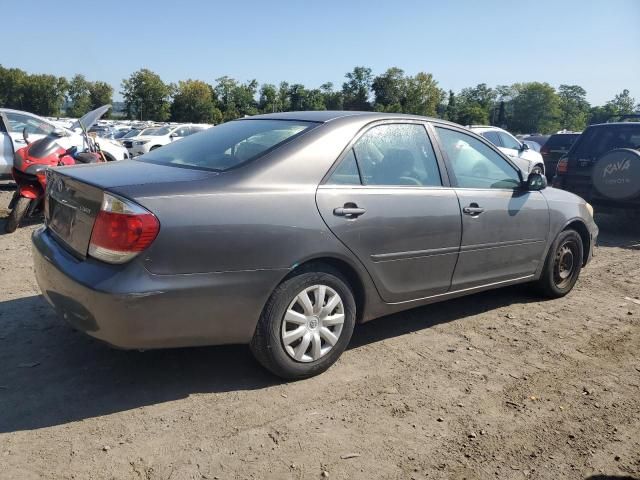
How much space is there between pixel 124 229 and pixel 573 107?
12840 centimetres

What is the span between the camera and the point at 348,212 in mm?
3393

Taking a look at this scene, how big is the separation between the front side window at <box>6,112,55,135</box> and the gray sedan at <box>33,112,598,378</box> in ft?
23.4

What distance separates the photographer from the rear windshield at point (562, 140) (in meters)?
15.6

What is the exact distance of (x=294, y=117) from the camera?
3.95m

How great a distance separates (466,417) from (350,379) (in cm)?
73

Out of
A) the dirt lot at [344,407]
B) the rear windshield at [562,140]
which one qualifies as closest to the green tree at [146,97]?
the rear windshield at [562,140]

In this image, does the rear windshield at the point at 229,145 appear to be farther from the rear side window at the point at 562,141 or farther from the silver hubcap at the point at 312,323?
the rear side window at the point at 562,141

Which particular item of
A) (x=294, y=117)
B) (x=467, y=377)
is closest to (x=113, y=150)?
(x=294, y=117)

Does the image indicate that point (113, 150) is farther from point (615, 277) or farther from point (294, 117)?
point (615, 277)

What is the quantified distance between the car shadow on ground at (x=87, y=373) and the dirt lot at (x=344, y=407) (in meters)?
0.01

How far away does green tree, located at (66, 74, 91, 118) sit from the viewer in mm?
88438

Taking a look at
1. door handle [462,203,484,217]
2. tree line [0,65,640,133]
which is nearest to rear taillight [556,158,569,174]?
door handle [462,203,484,217]

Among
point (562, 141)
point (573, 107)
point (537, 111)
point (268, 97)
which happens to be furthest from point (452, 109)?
point (562, 141)

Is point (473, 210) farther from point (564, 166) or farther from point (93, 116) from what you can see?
point (564, 166)
